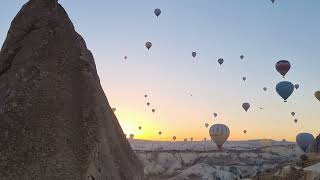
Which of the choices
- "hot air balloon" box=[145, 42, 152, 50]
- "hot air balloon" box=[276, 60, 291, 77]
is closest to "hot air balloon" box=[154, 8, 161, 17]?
"hot air balloon" box=[145, 42, 152, 50]

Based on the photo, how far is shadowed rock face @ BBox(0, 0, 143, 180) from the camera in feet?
20.6

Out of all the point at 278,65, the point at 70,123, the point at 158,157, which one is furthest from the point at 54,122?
the point at 158,157

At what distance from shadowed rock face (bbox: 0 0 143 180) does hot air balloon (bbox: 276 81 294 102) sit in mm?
38512

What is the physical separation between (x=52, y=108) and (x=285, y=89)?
40112 mm

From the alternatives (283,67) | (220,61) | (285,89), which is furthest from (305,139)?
(220,61)

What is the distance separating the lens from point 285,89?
44.6m

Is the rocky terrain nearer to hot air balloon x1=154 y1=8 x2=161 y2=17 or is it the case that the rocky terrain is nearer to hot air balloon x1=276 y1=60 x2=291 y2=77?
hot air balloon x1=276 y1=60 x2=291 y2=77

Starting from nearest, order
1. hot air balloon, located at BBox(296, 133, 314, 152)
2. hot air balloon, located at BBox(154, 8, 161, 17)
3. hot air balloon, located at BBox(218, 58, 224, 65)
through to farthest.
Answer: hot air balloon, located at BBox(154, 8, 161, 17), hot air balloon, located at BBox(296, 133, 314, 152), hot air balloon, located at BBox(218, 58, 224, 65)

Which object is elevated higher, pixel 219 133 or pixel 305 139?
pixel 219 133

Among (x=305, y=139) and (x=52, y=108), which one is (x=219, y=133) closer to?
(x=305, y=139)

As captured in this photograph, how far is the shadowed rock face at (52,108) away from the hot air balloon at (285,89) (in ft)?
126

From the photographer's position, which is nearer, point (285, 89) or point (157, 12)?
point (285, 89)

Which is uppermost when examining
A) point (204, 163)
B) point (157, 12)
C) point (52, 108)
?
point (157, 12)

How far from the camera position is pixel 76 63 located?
23.2 feet
